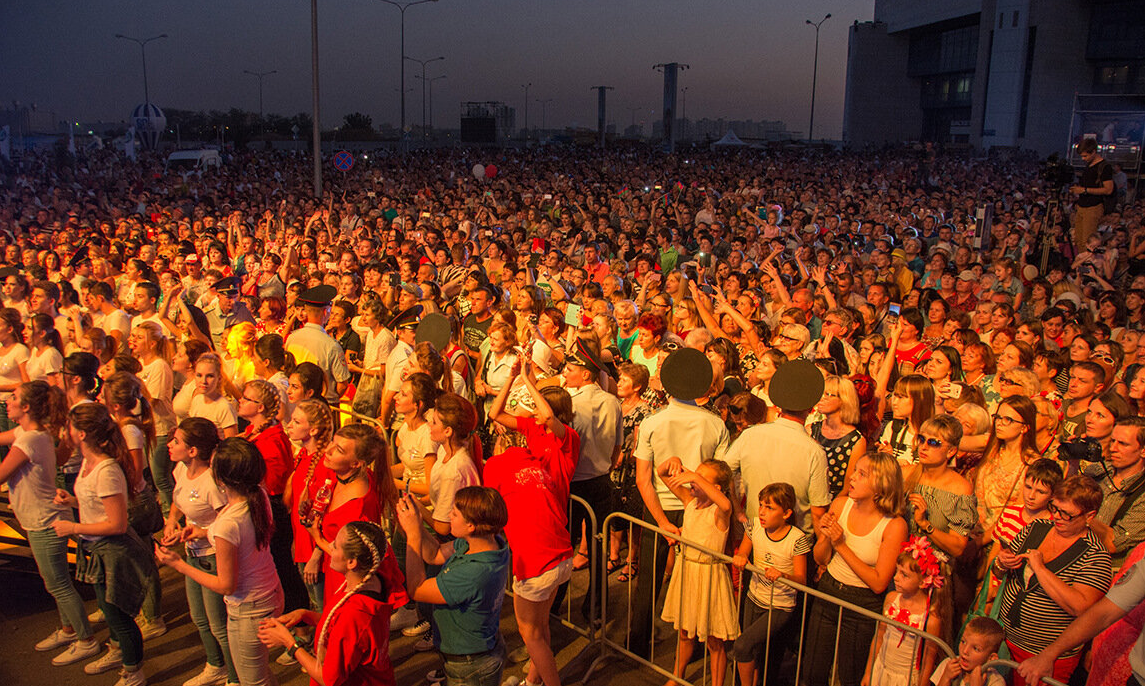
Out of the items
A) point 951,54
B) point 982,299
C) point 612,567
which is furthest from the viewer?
point 951,54

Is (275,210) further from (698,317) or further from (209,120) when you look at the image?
(209,120)

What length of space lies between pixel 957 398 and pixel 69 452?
5.55 m

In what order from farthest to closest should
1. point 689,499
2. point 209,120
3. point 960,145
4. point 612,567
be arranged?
point 209,120, point 960,145, point 612,567, point 689,499

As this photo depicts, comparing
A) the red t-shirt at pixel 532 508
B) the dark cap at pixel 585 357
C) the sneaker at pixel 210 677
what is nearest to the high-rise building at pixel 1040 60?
the dark cap at pixel 585 357

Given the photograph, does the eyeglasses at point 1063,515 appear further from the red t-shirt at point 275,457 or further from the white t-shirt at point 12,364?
the white t-shirt at point 12,364

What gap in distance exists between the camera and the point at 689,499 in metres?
4.49

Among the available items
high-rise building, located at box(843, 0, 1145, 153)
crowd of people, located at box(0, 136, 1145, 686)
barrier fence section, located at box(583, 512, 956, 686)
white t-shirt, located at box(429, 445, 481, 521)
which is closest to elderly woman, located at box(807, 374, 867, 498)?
crowd of people, located at box(0, 136, 1145, 686)

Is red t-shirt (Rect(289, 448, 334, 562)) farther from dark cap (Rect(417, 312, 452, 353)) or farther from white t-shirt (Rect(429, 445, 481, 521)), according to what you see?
dark cap (Rect(417, 312, 452, 353))

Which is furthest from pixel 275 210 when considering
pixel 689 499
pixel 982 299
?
pixel 689 499

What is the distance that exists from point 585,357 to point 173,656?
315 centimetres

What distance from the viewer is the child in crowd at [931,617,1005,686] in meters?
3.52

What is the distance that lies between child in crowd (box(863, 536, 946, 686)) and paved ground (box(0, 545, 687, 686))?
1276 mm

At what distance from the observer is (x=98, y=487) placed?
4301mm

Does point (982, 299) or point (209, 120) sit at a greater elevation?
point (209, 120)
